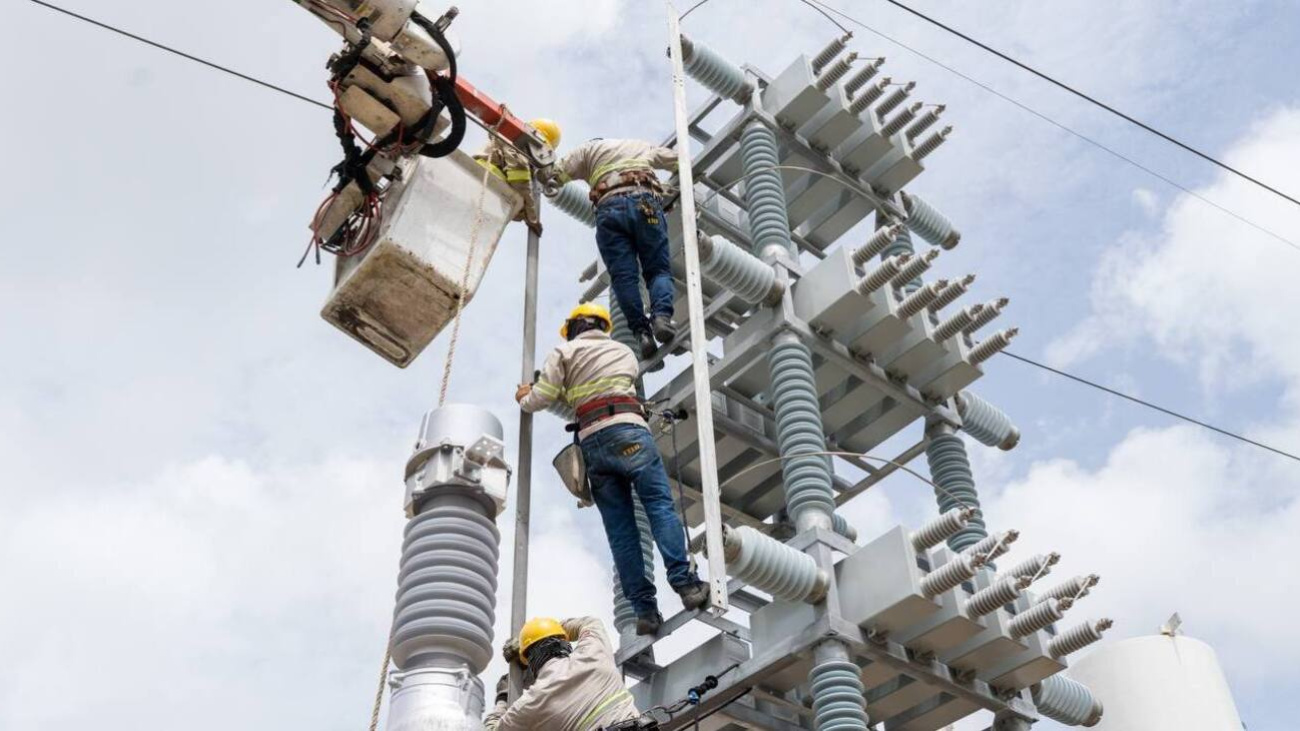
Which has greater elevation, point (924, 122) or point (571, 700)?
point (924, 122)

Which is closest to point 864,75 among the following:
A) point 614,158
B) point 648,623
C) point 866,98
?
point 866,98

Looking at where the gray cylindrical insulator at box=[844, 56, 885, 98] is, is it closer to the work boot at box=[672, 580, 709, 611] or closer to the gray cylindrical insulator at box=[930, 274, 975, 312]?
the gray cylindrical insulator at box=[930, 274, 975, 312]

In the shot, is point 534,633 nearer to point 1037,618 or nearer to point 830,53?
point 1037,618

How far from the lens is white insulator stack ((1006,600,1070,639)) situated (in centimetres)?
887

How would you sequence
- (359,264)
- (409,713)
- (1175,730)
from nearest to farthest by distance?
(409,713) → (359,264) → (1175,730)

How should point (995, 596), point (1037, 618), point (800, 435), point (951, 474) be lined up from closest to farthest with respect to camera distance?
point (995, 596) → point (1037, 618) → point (800, 435) → point (951, 474)

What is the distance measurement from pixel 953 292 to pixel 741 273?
1.54 m

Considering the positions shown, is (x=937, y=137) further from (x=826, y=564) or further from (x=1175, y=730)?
(x=1175, y=730)

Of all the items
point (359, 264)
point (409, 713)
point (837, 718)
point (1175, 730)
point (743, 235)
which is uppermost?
point (743, 235)

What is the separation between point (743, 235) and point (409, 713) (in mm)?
8231

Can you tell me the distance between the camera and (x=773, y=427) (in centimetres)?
1134

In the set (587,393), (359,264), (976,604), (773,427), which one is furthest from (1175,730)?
(359,264)

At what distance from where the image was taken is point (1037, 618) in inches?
352

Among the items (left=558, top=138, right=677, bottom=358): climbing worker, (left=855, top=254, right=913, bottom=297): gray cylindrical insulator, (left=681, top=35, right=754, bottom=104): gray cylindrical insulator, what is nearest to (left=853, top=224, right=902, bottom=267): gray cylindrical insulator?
(left=855, top=254, right=913, bottom=297): gray cylindrical insulator
